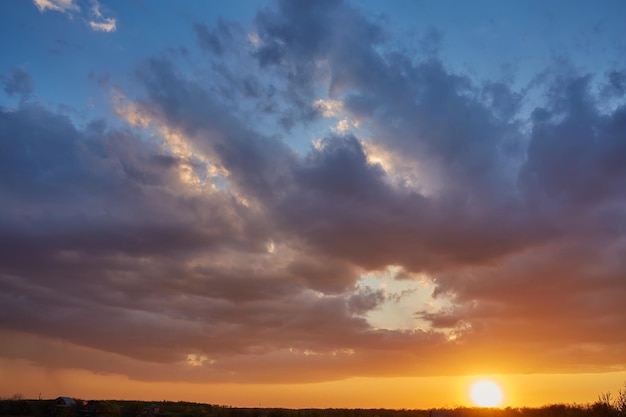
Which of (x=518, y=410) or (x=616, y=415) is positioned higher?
(x=518, y=410)

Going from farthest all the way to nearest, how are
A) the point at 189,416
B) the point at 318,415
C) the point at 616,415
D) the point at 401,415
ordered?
the point at 401,415 < the point at 318,415 < the point at 189,416 < the point at 616,415

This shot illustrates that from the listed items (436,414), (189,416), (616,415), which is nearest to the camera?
(616,415)

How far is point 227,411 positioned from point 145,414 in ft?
50.9

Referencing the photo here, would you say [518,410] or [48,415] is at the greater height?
[518,410]

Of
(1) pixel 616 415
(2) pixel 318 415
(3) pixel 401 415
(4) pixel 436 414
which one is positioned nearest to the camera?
(1) pixel 616 415

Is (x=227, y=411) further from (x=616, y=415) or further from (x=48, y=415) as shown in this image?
(x=616, y=415)

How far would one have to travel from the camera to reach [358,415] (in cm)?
9812

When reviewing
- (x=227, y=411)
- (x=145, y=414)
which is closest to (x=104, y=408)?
(x=145, y=414)

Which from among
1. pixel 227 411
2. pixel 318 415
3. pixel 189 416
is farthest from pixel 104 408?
pixel 318 415

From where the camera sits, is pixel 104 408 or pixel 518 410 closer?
pixel 104 408

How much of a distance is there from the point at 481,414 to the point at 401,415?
1705 cm

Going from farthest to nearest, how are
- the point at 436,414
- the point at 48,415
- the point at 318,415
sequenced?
the point at 318,415 → the point at 436,414 → the point at 48,415

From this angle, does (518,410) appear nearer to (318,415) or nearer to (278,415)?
(318,415)

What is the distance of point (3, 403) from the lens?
77125 millimetres
